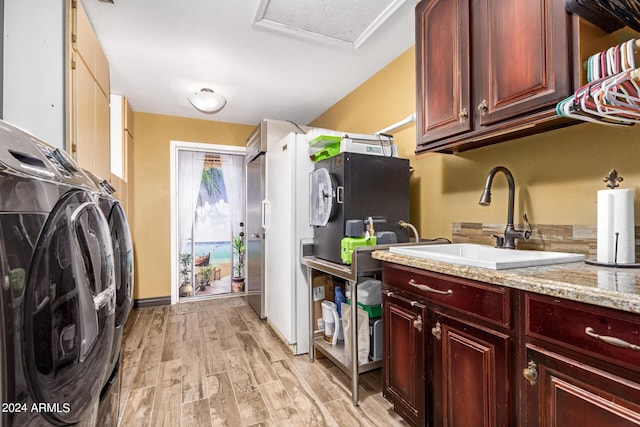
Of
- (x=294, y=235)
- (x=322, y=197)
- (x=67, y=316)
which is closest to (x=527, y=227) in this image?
(x=322, y=197)

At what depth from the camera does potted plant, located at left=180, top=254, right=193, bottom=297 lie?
4.10 meters

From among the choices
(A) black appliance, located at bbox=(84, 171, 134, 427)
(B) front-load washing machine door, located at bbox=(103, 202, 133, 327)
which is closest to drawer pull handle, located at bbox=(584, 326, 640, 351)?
(A) black appliance, located at bbox=(84, 171, 134, 427)

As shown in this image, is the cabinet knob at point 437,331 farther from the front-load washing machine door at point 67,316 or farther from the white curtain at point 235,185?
the white curtain at point 235,185

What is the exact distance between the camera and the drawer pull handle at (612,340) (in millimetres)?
696

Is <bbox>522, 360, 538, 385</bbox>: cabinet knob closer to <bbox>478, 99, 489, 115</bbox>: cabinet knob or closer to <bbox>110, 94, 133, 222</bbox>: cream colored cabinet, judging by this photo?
<bbox>478, 99, 489, 115</bbox>: cabinet knob

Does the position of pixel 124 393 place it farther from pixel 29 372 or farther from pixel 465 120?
pixel 465 120

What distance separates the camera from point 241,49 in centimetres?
234

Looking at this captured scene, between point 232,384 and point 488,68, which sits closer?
point 488,68

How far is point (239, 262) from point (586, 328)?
4.15 meters

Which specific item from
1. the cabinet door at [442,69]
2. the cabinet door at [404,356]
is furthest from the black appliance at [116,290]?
the cabinet door at [442,69]

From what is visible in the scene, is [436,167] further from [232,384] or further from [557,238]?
[232,384]

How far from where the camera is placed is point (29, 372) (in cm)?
60

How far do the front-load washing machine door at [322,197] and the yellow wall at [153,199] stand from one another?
2.38 meters

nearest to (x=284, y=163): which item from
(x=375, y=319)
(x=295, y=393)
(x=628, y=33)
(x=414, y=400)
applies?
(x=375, y=319)
